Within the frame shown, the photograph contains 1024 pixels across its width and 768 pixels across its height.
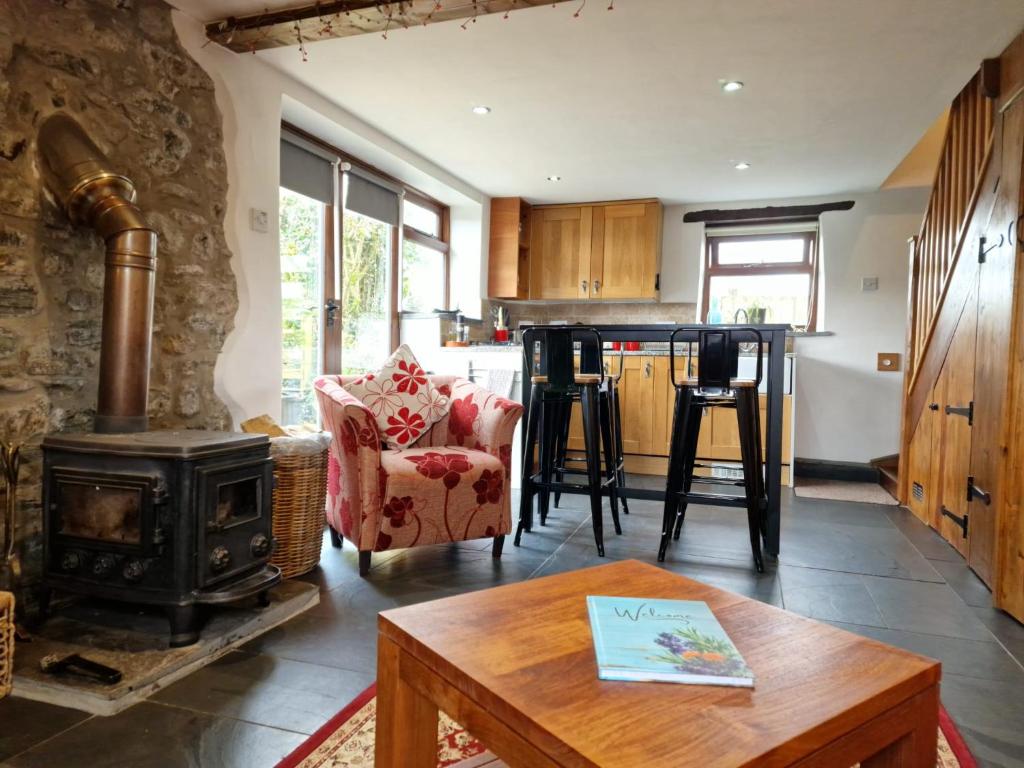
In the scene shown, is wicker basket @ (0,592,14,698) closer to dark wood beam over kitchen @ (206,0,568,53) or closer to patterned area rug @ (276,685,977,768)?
patterned area rug @ (276,685,977,768)

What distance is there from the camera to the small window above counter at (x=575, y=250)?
5371mm

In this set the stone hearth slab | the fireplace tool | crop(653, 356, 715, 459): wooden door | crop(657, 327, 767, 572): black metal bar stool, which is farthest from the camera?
crop(653, 356, 715, 459): wooden door

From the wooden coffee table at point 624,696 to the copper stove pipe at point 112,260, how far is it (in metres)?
1.46

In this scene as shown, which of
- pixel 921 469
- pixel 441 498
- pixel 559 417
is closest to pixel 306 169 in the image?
pixel 559 417

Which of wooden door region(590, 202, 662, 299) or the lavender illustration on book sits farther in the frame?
wooden door region(590, 202, 662, 299)

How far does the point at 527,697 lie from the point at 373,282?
3.86m

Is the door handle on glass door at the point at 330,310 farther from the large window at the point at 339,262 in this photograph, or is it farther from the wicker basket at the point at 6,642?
the wicker basket at the point at 6,642

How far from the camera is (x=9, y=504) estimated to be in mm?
1938

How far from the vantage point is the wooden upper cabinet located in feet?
17.7

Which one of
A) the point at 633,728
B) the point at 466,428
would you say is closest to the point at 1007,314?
the point at 466,428

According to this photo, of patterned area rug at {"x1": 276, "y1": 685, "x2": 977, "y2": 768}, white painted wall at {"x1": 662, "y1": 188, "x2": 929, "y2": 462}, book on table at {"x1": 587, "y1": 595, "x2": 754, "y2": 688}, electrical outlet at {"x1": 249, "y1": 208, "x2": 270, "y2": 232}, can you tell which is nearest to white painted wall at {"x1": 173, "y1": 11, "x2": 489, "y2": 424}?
electrical outlet at {"x1": 249, "y1": 208, "x2": 270, "y2": 232}

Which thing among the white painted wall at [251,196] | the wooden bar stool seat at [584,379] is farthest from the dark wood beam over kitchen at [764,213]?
the white painted wall at [251,196]

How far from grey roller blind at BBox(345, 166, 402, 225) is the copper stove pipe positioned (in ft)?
6.58

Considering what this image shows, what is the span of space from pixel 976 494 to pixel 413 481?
7.55 feet
